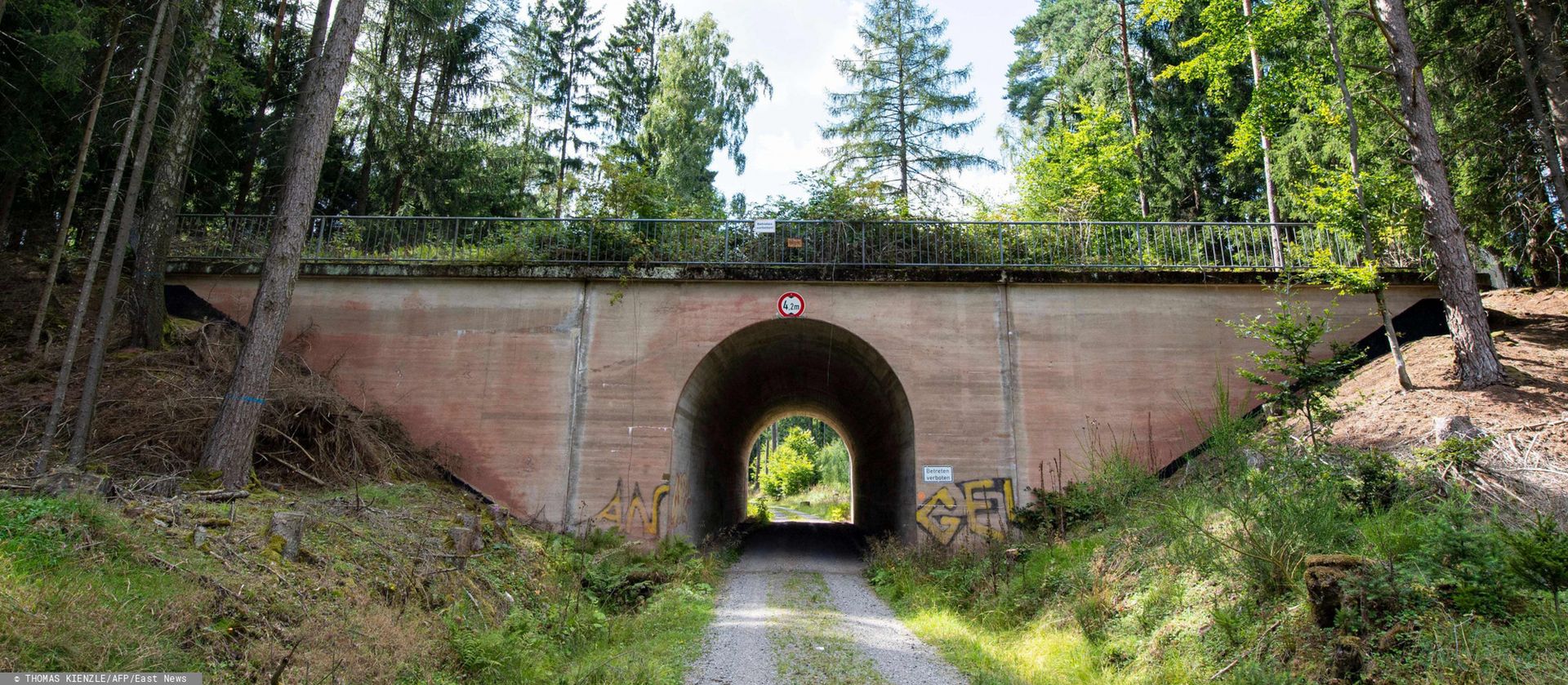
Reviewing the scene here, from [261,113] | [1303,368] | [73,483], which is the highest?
[261,113]

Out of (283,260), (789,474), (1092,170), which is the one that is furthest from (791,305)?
(789,474)

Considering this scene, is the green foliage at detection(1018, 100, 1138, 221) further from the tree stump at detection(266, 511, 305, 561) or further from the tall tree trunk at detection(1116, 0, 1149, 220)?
the tree stump at detection(266, 511, 305, 561)

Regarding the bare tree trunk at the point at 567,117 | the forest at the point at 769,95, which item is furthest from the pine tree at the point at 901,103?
the bare tree trunk at the point at 567,117

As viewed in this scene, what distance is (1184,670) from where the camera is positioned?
5426 millimetres

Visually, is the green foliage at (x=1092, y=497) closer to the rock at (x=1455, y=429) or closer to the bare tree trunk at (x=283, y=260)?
the rock at (x=1455, y=429)

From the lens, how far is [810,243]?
13.1 metres

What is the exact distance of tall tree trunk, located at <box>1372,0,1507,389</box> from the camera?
31.5 feet

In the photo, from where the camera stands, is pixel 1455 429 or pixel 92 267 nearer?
pixel 1455 429

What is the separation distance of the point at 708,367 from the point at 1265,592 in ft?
30.0

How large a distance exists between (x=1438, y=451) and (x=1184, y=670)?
435cm

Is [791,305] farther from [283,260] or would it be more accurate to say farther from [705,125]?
[705,125]

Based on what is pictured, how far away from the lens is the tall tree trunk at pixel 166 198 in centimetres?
1029

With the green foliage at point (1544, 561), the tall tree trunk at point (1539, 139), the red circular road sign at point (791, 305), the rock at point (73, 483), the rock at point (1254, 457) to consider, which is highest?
the tall tree trunk at point (1539, 139)

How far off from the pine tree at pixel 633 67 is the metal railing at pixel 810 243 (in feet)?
51.4
